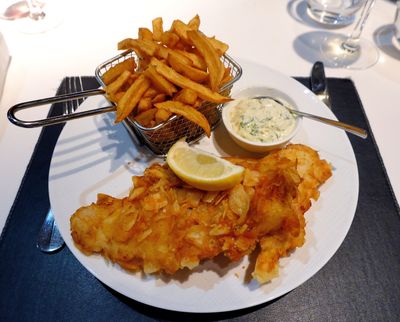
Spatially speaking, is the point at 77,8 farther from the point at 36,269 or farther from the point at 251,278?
the point at 251,278

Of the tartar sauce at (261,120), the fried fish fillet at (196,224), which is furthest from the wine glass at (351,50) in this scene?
the fried fish fillet at (196,224)

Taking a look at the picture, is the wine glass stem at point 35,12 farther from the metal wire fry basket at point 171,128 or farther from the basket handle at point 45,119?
the basket handle at point 45,119

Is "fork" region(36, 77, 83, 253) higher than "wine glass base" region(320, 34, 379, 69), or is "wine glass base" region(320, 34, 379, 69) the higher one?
"wine glass base" region(320, 34, 379, 69)

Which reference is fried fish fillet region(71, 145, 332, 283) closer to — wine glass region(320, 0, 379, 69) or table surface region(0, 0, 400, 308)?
table surface region(0, 0, 400, 308)

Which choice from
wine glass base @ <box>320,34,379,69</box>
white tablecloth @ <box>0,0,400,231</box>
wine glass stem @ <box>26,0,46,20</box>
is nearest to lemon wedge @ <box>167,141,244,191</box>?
white tablecloth @ <box>0,0,400,231</box>

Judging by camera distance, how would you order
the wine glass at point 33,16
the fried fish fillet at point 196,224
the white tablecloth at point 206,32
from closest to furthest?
1. the fried fish fillet at point 196,224
2. the white tablecloth at point 206,32
3. the wine glass at point 33,16
